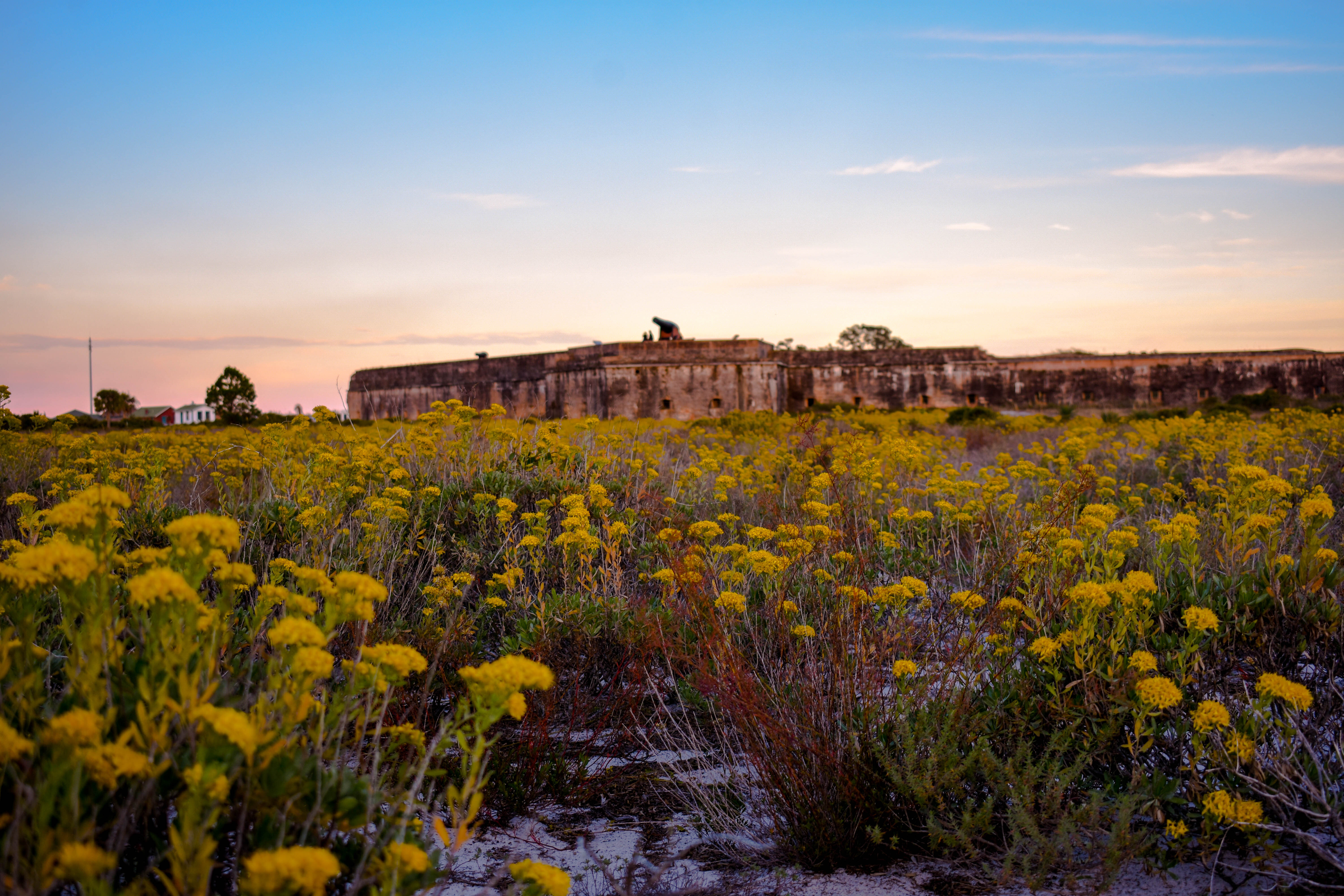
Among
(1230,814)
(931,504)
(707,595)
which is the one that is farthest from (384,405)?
(1230,814)

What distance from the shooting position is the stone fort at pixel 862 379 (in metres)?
23.8

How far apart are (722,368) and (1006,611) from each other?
21.1 metres

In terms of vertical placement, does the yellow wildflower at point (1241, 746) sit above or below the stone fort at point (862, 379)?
below

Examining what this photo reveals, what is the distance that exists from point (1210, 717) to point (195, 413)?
37.3 m

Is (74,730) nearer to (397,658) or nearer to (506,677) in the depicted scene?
(397,658)

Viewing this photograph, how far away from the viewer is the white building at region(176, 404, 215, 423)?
92.9 feet

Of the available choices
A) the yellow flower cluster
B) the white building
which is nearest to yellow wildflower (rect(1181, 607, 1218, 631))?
the yellow flower cluster

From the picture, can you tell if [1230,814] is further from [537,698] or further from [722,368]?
[722,368]

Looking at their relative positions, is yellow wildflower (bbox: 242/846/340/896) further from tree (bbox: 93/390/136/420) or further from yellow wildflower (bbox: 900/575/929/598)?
tree (bbox: 93/390/136/420)

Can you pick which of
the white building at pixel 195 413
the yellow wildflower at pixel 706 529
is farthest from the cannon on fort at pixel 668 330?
the yellow wildflower at pixel 706 529

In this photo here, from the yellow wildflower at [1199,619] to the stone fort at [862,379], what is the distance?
20395 mm

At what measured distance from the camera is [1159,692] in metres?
2.00

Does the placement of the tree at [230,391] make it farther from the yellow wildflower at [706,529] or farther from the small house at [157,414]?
the yellow wildflower at [706,529]

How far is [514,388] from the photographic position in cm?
2655
